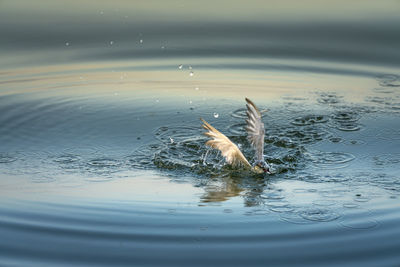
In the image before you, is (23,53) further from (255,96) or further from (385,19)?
(385,19)

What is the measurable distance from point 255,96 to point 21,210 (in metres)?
3.15

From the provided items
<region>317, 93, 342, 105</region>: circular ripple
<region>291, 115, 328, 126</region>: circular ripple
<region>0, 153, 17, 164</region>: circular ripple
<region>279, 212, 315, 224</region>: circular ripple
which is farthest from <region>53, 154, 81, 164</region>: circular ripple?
<region>317, 93, 342, 105</region>: circular ripple

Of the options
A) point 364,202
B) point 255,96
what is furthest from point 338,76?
point 364,202

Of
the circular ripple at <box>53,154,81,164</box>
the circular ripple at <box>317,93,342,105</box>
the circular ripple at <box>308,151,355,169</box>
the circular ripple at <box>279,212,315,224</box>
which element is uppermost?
the circular ripple at <box>317,93,342,105</box>

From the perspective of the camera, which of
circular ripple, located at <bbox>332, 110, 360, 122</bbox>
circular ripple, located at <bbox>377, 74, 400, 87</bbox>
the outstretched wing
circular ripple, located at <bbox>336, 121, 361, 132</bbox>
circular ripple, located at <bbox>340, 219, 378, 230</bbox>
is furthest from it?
circular ripple, located at <bbox>377, 74, 400, 87</bbox>

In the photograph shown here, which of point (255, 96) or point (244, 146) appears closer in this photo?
point (244, 146)

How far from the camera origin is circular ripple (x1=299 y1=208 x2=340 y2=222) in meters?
3.60

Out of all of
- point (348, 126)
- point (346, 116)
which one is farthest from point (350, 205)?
point (346, 116)

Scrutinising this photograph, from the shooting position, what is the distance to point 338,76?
7023 millimetres

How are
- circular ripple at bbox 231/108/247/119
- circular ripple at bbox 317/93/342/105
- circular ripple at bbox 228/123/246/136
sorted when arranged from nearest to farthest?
circular ripple at bbox 228/123/246/136
circular ripple at bbox 231/108/247/119
circular ripple at bbox 317/93/342/105

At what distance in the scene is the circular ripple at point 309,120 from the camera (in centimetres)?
561

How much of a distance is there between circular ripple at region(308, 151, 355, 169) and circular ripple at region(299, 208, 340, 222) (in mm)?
941

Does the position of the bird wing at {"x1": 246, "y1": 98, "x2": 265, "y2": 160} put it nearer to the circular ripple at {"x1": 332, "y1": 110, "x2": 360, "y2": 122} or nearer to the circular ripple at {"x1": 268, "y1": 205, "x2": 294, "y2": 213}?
the circular ripple at {"x1": 268, "y1": 205, "x2": 294, "y2": 213}

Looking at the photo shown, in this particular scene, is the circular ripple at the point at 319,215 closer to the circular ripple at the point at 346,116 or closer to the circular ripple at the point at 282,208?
the circular ripple at the point at 282,208
